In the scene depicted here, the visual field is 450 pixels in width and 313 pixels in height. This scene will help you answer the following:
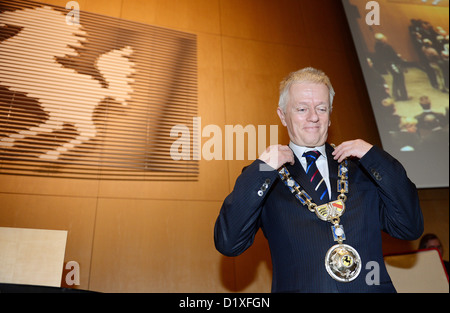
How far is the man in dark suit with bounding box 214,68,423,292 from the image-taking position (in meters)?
1.20

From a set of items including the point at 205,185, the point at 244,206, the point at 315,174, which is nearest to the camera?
the point at 244,206

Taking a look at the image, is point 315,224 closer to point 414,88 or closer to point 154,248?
point 154,248

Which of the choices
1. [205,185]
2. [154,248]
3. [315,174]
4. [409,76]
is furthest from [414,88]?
[154,248]

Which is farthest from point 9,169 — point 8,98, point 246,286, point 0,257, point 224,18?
point 224,18

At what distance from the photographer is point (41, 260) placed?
1264mm

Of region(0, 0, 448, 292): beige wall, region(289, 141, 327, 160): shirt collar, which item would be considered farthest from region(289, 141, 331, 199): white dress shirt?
region(0, 0, 448, 292): beige wall

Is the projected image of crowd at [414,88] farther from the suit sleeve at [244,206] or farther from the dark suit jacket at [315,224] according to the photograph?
the suit sleeve at [244,206]

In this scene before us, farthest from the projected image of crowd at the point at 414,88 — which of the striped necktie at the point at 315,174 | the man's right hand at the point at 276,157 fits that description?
the man's right hand at the point at 276,157

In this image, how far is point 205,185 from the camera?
254 centimetres

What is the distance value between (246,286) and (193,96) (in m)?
1.42

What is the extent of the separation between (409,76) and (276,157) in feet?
8.44

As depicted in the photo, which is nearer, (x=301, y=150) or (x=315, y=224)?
(x=315, y=224)

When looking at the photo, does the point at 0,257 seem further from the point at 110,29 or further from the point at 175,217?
the point at 110,29

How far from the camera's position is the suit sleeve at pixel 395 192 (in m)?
A: 1.27
